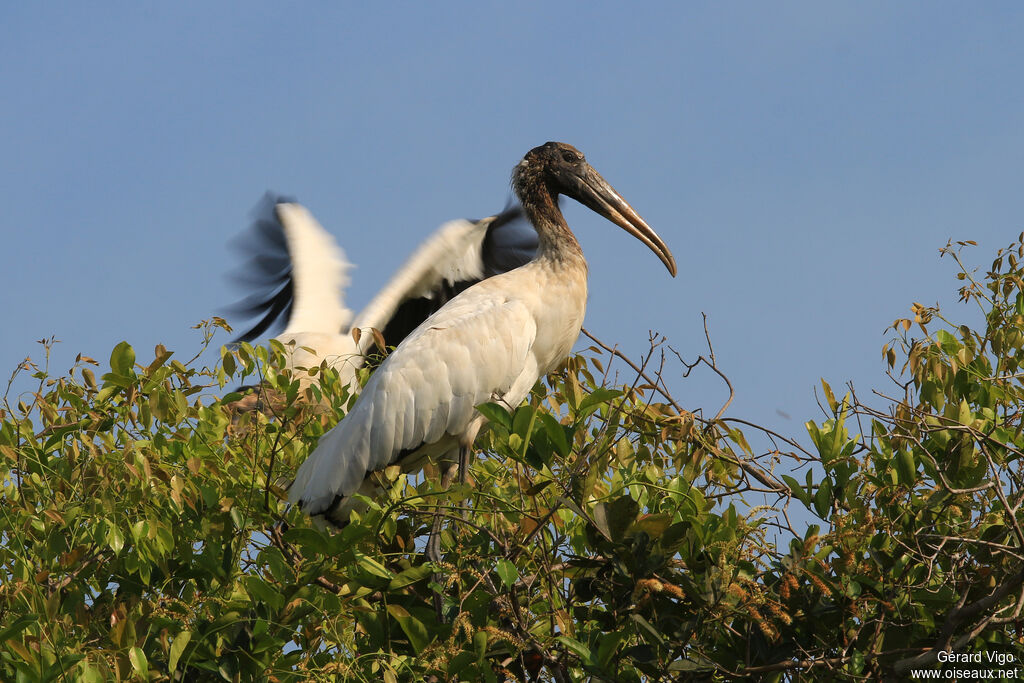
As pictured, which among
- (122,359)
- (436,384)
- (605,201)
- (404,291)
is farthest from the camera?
(404,291)

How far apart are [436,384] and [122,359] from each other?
4.10 ft

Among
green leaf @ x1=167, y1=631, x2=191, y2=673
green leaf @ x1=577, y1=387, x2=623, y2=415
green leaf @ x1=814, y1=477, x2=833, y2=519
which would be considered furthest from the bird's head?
green leaf @ x1=167, y1=631, x2=191, y2=673

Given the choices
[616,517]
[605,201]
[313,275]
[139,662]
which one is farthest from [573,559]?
[313,275]

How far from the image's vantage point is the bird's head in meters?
5.50

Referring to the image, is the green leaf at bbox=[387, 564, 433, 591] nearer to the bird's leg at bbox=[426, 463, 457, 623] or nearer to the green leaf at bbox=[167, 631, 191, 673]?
the bird's leg at bbox=[426, 463, 457, 623]

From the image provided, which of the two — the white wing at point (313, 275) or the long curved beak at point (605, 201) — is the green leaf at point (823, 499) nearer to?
the long curved beak at point (605, 201)

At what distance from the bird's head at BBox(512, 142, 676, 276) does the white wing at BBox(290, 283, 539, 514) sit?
828 millimetres

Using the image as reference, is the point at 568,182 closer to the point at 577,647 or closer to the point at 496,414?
the point at 496,414

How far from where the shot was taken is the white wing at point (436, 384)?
4.73m

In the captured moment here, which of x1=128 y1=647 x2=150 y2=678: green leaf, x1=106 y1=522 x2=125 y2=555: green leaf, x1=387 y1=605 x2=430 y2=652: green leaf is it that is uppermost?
x1=106 y1=522 x2=125 y2=555: green leaf

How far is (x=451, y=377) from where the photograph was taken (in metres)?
4.83

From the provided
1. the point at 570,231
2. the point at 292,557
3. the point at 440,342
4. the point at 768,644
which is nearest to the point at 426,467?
the point at 440,342

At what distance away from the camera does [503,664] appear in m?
3.14

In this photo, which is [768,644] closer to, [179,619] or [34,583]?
[179,619]
